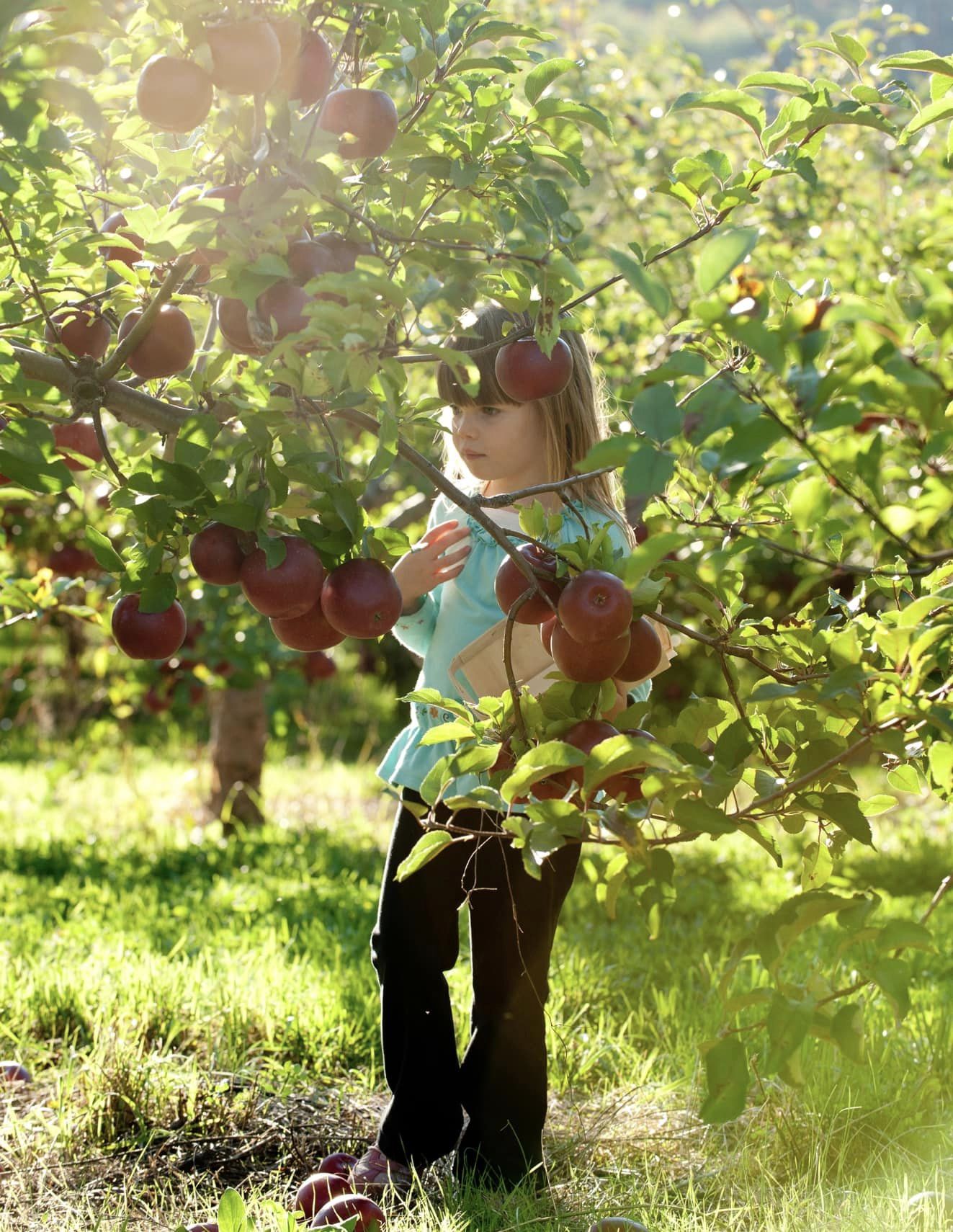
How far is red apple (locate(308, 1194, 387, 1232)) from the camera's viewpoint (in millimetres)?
1617

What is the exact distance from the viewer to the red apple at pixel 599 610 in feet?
3.83

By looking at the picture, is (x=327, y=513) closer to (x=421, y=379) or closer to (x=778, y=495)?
(x=778, y=495)

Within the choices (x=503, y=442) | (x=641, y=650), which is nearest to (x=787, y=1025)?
(x=641, y=650)

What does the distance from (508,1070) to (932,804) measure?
4.21 m

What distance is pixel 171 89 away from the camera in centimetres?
117

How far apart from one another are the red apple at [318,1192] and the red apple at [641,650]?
3.06ft

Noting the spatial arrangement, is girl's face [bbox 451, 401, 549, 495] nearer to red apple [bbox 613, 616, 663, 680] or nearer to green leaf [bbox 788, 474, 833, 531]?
red apple [bbox 613, 616, 663, 680]

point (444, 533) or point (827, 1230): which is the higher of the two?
point (444, 533)

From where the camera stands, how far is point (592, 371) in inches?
86.6

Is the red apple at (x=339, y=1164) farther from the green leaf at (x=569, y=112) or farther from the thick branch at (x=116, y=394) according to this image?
the green leaf at (x=569, y=112)

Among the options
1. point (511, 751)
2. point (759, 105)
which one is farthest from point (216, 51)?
point (511, 751)

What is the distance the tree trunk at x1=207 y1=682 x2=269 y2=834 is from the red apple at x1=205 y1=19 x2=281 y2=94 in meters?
3.94

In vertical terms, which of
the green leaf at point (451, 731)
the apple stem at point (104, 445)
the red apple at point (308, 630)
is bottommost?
the green leaf at point (451, 731)

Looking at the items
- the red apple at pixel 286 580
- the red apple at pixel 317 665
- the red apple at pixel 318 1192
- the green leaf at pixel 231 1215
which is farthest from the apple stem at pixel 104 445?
the red apple at pixel 317 665
